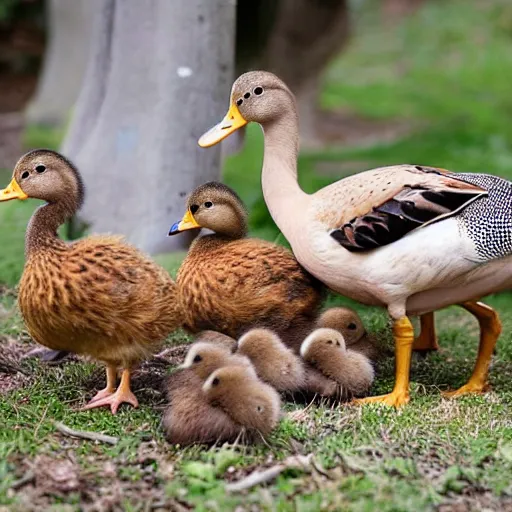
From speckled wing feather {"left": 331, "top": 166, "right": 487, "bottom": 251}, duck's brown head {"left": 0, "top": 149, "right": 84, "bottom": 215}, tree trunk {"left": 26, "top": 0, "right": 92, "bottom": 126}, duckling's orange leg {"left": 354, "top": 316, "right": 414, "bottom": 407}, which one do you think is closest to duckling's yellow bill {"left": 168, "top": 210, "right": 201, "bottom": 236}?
duck's brown head {"left": 0, "top": 149, "right": 84, "bottom": 215}

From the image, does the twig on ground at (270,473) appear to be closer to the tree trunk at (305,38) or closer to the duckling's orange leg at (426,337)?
the duckling's orange leg at (426,337)

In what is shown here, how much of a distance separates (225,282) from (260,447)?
946 mm

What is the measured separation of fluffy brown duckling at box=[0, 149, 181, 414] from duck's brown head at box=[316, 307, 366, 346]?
0.77 meters

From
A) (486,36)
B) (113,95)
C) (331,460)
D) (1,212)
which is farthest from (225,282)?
(486,36)

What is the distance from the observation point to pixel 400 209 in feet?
13.4

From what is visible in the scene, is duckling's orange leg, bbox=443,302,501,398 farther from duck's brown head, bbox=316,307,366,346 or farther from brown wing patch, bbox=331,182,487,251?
brown wing patch, bbox=331,182,487,251

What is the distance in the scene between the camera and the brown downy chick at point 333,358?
4.12 metres

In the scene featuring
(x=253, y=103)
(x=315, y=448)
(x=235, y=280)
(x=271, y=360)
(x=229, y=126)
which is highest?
(x=253, y=103)

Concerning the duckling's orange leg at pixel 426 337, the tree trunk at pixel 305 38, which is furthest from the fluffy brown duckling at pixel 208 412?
the tree trunk at pixel 305 38

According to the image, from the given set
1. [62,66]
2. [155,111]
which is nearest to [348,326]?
[155,111]

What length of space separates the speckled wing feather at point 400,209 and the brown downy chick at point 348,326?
45 cm

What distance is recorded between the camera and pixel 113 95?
6793 mm

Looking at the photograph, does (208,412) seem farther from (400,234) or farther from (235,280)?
(400,234)

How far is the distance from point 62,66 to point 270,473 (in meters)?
12.4
